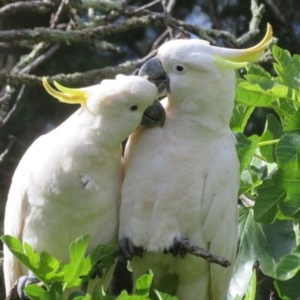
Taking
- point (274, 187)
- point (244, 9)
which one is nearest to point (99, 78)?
point (274, 187)

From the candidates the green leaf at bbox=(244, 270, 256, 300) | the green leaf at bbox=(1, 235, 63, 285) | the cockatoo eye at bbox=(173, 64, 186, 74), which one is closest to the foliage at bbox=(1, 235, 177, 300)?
the green leaf at bbox=(1, 235, 63, 285)

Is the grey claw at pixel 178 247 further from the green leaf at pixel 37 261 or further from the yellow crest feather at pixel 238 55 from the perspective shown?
the yellow crest feather at pixel 238 55

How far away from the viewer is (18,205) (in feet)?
12.9

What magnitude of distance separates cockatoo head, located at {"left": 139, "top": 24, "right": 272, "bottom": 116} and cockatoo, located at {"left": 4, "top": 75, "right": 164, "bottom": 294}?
104 mm

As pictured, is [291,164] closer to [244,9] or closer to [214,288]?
[214,288]

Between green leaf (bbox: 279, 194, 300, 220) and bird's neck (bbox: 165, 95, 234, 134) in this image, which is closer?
green leaf (bbox: 279, 194, 300, 220)

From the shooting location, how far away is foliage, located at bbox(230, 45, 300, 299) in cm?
364

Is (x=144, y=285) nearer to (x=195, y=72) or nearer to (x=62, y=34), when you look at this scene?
(x=195, y=72)

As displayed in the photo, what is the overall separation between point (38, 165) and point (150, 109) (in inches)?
16.5

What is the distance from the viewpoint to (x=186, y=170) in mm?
3838

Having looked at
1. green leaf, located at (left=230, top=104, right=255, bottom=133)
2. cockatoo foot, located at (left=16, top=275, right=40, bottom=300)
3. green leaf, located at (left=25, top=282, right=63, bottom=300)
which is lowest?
cockatoo foot, located at (left=16, top=275, right=40, bottom=300)

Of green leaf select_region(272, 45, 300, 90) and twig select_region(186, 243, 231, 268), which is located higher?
green leaf select_region(272, 45, 300, 90)

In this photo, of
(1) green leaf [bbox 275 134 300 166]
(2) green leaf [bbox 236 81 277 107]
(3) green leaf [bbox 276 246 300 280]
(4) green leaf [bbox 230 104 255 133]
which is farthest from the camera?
(4) green leaf [bbox 230 104 255 133]

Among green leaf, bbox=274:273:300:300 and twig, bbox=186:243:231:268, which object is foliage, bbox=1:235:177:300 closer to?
twig, bbox=186:243:231:268
